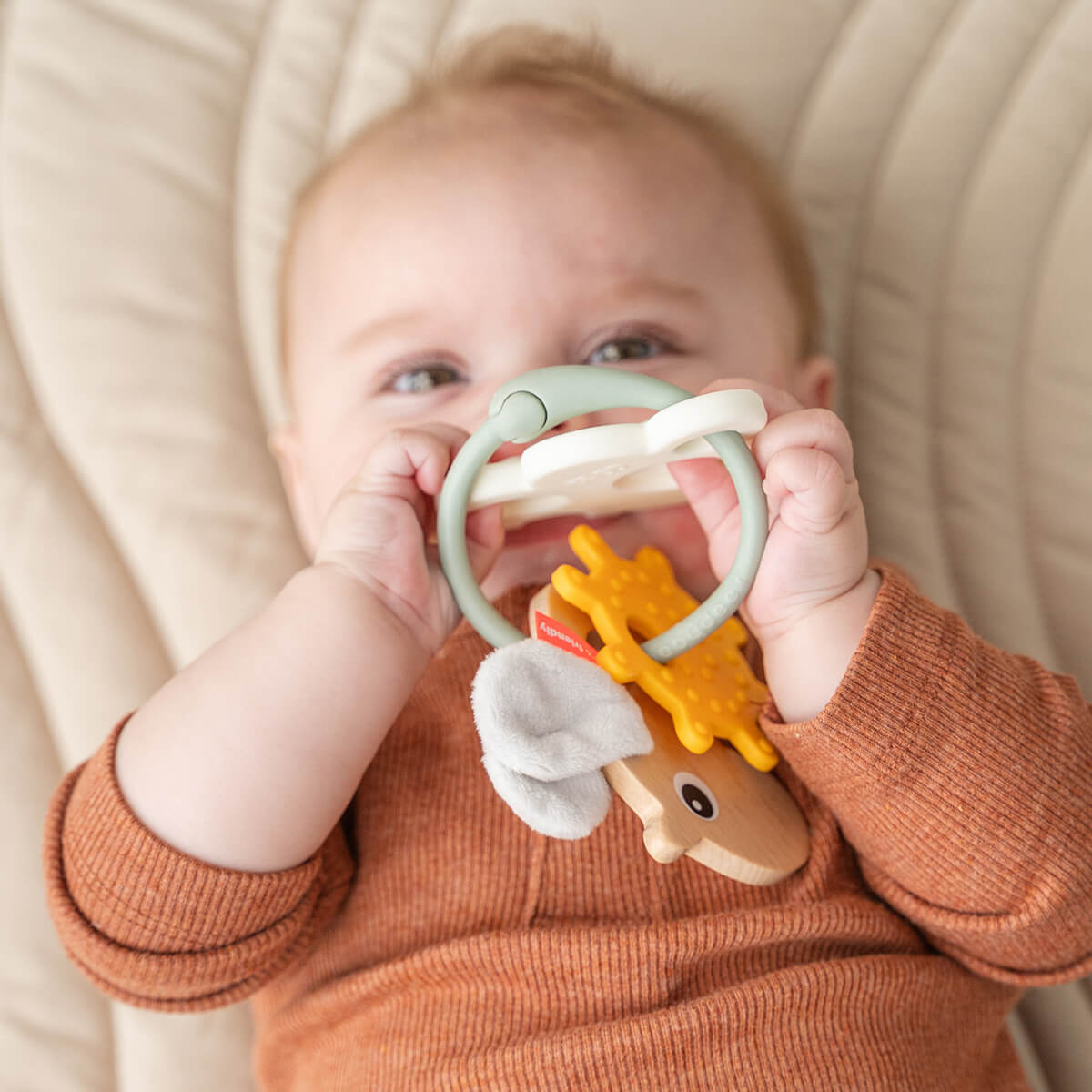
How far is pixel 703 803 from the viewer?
0.73m

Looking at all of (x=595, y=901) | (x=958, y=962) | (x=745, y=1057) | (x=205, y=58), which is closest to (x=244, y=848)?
(x=595, y=901)

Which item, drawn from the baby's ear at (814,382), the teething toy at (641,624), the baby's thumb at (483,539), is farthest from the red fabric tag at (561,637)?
the baby's ear at (814,382)

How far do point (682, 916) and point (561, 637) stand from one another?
10.1 inches

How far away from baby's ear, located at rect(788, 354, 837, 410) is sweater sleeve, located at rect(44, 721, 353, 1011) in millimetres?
599

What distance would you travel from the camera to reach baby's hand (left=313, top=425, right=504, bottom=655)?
0.81m

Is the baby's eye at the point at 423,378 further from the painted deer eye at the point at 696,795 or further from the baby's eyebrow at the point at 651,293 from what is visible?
the painted deer eye at the point at 696,795

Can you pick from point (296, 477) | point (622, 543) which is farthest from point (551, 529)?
point (296, 477)

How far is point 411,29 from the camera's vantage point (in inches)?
53.8

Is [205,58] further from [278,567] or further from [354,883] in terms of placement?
[354,883]

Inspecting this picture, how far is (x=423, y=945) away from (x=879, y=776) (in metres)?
0.36

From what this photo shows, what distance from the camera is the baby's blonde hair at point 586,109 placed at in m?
1.07

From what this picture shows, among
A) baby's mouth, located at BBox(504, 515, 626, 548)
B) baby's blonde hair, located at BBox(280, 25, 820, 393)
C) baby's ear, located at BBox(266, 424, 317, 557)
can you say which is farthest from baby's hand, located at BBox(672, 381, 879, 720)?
baby's ear, located at BBox(266, 424, 317, 557)

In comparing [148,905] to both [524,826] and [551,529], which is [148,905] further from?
[551,529]

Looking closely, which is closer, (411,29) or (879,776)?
(879,776)
